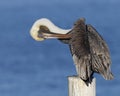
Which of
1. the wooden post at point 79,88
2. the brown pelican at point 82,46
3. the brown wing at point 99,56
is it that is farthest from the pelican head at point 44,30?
the wooden post at point 79,88

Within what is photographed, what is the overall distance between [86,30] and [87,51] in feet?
0.91

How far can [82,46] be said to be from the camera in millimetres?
3363

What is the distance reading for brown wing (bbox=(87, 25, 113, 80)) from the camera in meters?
3.30

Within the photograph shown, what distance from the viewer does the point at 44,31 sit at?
336 cm

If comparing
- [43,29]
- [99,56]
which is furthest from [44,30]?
[99,56]

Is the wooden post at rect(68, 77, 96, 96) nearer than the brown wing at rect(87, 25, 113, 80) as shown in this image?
Yes

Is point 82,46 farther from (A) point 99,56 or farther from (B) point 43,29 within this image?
(B) point 43,29

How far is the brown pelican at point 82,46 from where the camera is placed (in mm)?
3281

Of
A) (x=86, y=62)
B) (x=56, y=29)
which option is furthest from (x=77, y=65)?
(x=56, y=29)

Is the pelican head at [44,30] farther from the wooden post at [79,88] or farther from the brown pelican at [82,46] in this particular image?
the wooden post at [79,88]

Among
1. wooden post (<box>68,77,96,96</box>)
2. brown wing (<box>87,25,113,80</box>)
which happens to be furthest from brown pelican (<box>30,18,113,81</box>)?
wooden post (<box>68,77,96,96</box>)

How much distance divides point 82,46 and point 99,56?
0.15m

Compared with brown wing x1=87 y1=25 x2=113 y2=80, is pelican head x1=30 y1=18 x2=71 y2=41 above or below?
above

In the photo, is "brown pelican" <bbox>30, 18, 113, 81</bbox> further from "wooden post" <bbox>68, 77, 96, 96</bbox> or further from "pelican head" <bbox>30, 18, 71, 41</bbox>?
"wooden post" <bbox>68, 77, 96, 96</bbox>
